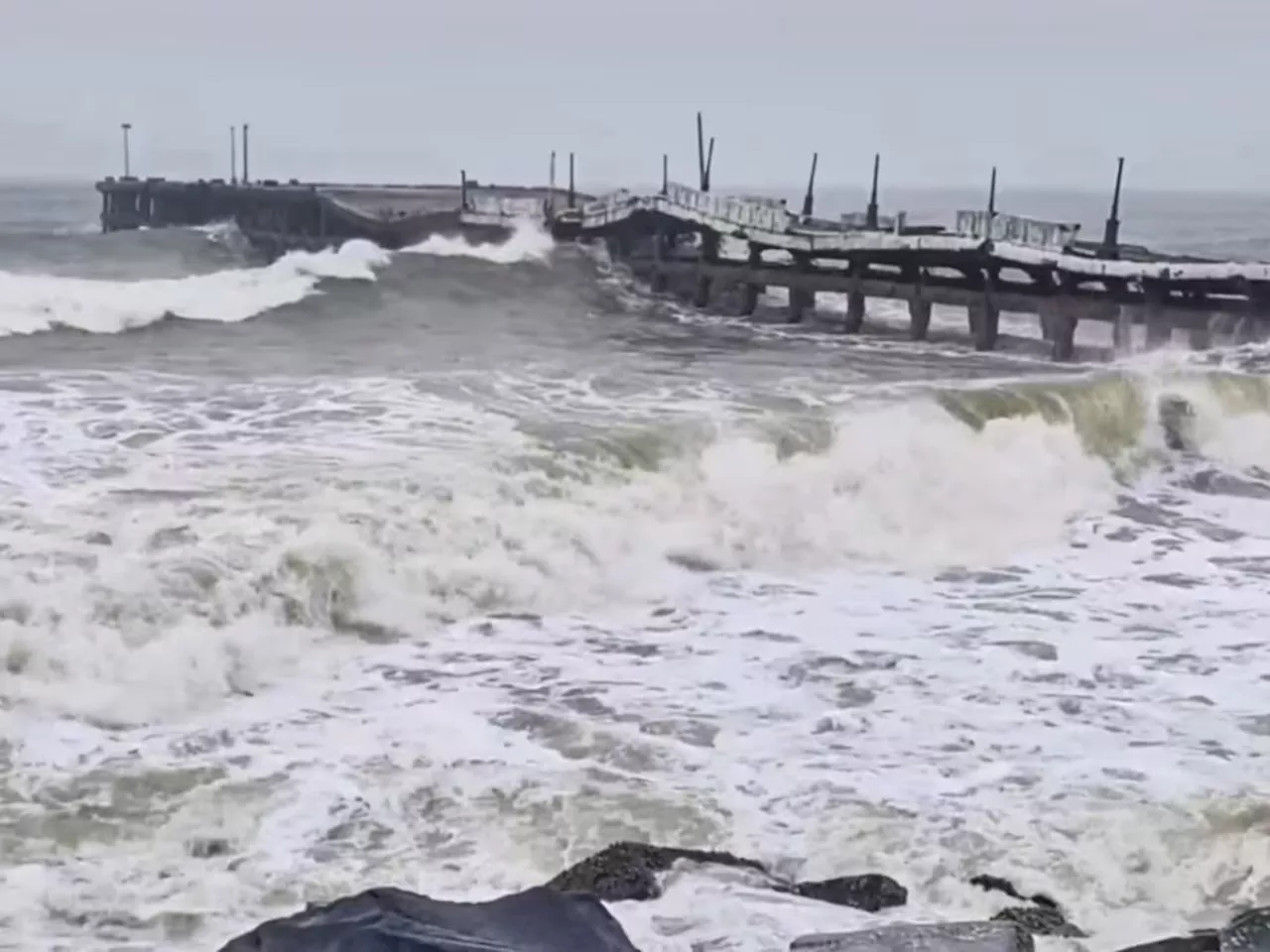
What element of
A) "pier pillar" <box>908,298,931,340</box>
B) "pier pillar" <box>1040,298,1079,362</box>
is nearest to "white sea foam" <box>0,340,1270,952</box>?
"pier pillar" <box>1040,298,1079,362</box>

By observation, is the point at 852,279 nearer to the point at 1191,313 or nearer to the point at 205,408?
the point at 1191,313

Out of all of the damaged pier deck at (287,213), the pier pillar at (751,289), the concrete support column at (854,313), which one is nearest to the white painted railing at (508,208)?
the damaged pier deck at (287,213)

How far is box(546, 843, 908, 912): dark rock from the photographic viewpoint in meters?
6.40

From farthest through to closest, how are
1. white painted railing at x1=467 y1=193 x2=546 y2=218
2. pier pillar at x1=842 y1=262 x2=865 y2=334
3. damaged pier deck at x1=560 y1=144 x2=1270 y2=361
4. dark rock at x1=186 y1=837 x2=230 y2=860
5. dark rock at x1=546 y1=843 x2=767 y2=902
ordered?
white painted railing at x1=467 y1=193 x2=546 y2=218
pier pillar at x1=842 y1=262 x2=865 y2=334
damaged pier deck at x1=560 y1=144 x2=1270 y2=361
dark rock at x1=186 y1=837 x2=230 y2=860
dark rock at x1=546 y1=843 x2=767 y2=902

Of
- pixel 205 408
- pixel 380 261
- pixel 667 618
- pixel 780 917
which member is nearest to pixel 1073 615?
pixel 667 618

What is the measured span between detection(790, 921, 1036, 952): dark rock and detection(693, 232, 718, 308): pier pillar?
26842mm

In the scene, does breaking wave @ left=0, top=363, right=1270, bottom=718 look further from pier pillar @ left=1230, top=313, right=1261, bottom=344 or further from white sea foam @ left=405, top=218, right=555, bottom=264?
white sea foam @ left=405, top=218, right=555, bottom=264

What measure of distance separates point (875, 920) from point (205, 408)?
11775mm

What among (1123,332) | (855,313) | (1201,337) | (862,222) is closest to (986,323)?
(1123,332)

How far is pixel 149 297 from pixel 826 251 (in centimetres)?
1167

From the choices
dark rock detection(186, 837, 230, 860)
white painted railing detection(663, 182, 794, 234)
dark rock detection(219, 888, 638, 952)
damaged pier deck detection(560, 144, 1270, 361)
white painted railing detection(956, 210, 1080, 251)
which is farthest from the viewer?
white painted railing detection(663, 182, 794, 234)

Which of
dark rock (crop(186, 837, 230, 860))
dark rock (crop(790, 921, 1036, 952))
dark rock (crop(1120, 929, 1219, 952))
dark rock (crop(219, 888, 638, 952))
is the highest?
dark rock (crop(219, 888, 638, 952))

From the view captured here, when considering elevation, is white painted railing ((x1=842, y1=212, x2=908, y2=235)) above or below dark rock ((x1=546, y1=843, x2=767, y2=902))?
above

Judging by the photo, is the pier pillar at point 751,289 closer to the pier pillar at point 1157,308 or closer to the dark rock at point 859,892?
the pier pillar at point 1157,308
